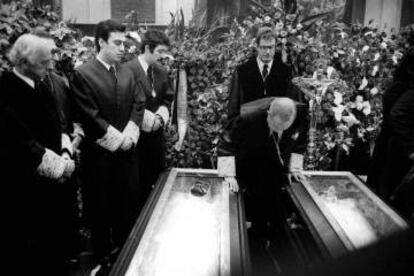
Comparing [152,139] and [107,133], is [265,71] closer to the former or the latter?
[152,139]

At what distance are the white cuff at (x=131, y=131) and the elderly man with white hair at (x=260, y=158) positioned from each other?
0.64 metres

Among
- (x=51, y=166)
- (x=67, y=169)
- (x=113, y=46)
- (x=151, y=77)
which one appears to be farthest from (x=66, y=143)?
(x=151, y=77)

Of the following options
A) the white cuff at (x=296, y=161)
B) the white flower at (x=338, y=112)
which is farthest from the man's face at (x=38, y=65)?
the white flower at (x=338, y=112)

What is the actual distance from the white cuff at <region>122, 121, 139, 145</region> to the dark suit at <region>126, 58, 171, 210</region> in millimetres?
365

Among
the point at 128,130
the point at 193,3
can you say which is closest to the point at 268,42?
the point at 128,130

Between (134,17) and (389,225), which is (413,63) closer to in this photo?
(389,225)

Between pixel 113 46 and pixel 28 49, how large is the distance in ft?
2.51

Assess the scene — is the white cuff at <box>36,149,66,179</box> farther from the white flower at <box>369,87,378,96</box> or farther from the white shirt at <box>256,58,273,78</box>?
the white flower at <box>369,87,378,96</box>

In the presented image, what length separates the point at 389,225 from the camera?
242 cm

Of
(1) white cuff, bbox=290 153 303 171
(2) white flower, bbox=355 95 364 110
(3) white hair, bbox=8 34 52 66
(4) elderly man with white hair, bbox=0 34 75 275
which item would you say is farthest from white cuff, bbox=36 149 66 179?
(2) white flower, bbox=355 95 364 110

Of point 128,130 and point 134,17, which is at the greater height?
point 134,17

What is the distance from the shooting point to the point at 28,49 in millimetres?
2445

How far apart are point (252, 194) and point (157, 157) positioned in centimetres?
98

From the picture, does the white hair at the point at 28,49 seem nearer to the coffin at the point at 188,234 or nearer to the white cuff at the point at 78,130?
the white cuff at the point at 78,130
